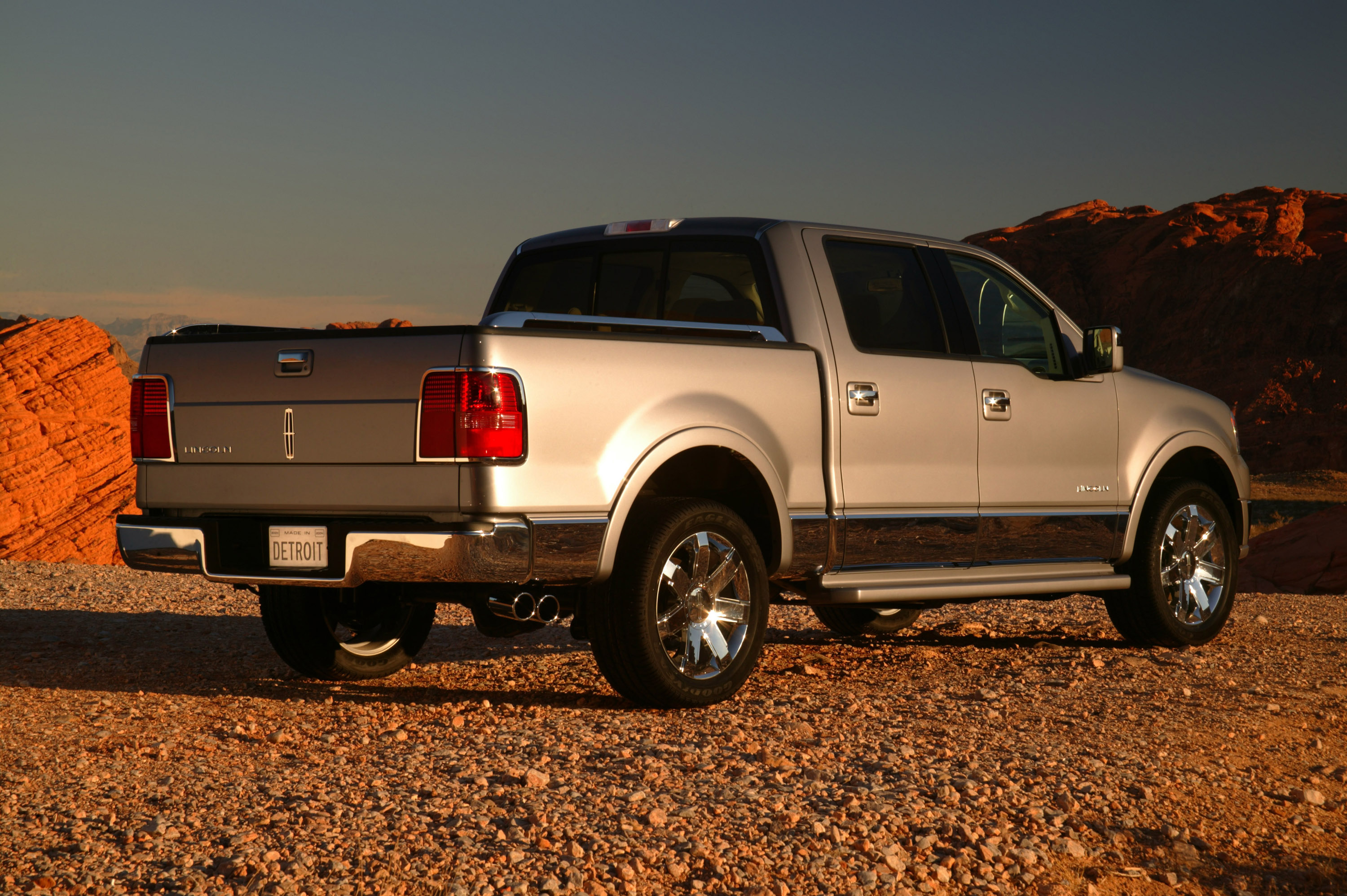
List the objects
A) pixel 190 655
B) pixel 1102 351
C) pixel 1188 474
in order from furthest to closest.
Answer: pixel 1188 474 < pixel 190 655 < pixel 1102 351

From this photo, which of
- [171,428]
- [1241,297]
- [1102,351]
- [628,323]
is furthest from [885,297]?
[1241,297]

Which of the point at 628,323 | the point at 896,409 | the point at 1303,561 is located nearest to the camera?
the point at 628,323

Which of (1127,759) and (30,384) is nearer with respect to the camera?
(1127,759)

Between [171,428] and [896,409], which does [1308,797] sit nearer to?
[896,409]

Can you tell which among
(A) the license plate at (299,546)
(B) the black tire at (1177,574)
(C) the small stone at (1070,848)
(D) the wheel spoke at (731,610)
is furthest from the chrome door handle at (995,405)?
(A) the license plate at (299,546)

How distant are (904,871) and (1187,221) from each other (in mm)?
99826

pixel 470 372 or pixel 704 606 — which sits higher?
pixel 470 372

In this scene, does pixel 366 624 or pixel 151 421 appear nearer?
pixel 151 421

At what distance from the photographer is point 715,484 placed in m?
5.88

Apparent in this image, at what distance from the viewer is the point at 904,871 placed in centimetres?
341

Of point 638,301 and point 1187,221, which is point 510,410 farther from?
point 1187,221

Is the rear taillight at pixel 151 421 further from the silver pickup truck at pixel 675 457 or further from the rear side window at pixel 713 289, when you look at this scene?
the rear side window at pixel 713 289

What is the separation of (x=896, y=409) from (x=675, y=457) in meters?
1.18

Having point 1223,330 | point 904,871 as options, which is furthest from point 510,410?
point 1223,330
